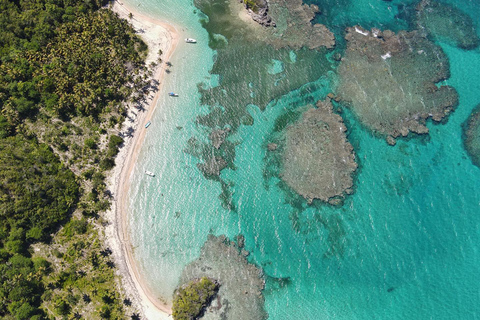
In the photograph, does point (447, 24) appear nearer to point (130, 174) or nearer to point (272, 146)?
point (272, 146)

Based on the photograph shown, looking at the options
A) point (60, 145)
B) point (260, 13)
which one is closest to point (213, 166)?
point (60, 145)

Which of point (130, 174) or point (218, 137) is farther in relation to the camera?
point (218, 137)

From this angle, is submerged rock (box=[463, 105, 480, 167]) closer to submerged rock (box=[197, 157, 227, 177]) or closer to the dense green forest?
submerged rock (box=[197, 157, 227, 177])

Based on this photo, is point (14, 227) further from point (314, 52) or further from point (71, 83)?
point (314, 52)

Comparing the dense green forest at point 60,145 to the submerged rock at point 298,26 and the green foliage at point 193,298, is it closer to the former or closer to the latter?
the green foliage at point 193,298

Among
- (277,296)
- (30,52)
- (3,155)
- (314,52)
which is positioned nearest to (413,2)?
(314,52)

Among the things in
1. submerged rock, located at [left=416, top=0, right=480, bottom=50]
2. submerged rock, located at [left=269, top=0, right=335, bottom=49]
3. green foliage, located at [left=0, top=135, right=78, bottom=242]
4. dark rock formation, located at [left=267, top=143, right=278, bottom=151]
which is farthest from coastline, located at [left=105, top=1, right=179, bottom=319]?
submerged rock, located at [left=416, top=0, right=480, bottom=50]

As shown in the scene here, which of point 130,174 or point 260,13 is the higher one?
point 260,13

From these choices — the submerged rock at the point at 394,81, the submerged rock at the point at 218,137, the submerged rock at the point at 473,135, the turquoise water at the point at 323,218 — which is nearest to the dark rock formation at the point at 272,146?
the turquoise water at the point at 323,218
